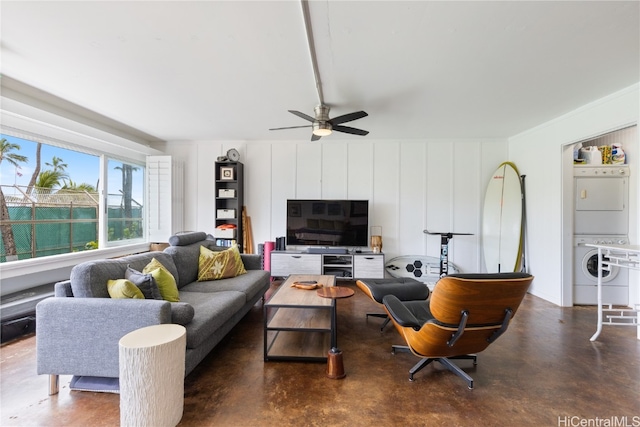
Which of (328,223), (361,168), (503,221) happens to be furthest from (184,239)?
(503,221)

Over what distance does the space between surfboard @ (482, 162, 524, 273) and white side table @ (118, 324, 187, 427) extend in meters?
4.57

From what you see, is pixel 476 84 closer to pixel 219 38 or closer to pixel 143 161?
pixel 219 38

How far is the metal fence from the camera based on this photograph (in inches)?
119

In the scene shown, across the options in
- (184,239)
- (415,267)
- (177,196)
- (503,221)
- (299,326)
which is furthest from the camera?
(177,196)

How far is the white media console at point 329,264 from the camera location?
174 inches

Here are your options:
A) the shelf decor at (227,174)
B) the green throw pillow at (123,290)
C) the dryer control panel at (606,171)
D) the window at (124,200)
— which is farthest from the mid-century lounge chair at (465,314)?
the window at (124,200)

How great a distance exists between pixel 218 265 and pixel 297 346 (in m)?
1.36

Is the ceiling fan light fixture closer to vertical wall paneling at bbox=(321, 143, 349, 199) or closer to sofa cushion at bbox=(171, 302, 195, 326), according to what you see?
vertical wall paneling at bbox=(321, 143, 349, 199)

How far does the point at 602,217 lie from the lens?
3465mm

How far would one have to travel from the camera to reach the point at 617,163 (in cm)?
350

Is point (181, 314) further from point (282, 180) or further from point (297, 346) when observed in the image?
point (282, 180)

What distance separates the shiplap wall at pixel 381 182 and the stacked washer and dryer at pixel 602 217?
4.33 ft
